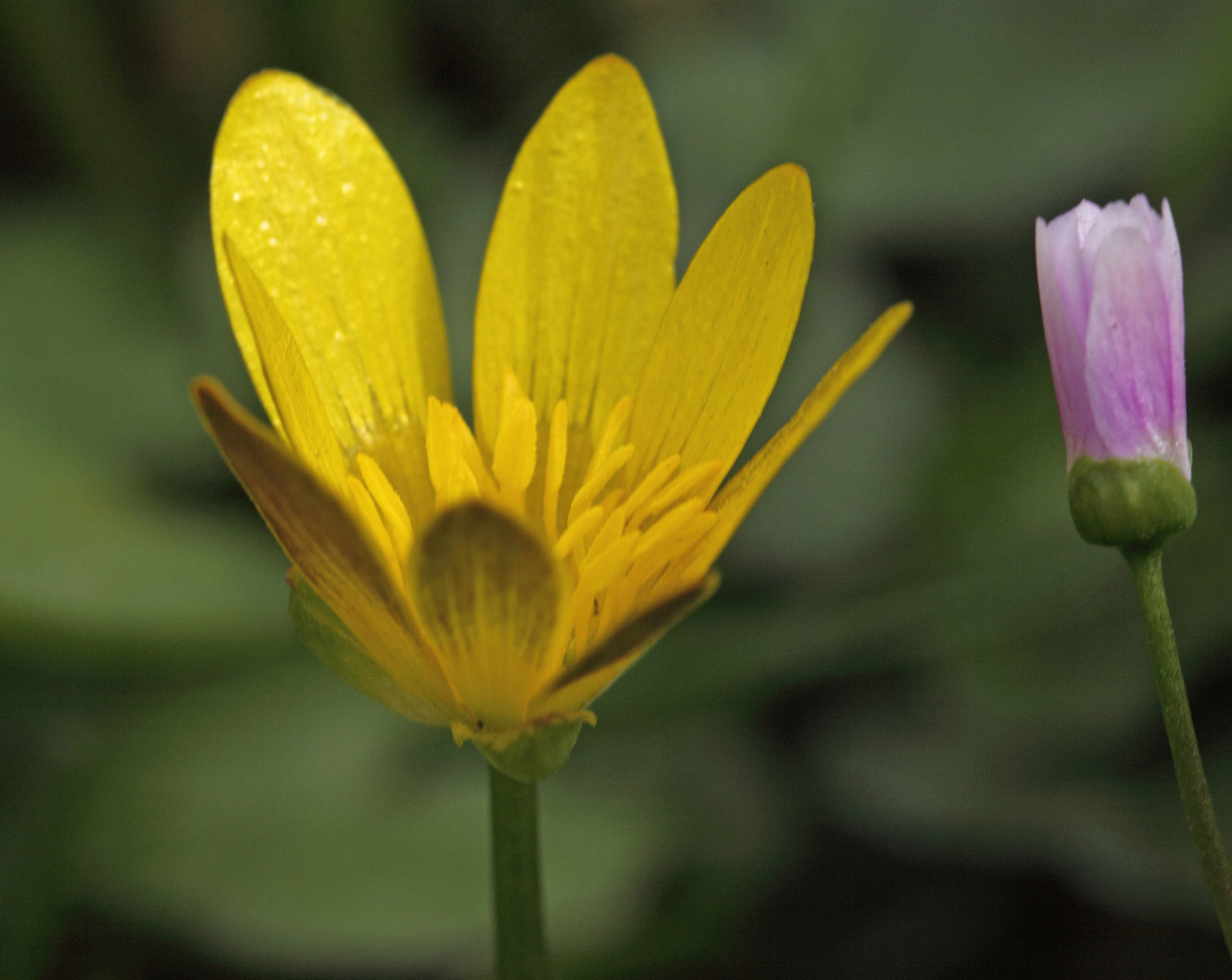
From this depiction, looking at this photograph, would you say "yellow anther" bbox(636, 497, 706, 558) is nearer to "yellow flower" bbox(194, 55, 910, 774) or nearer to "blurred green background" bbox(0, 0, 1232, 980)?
"yellow flower" bbox(194, 55, 910, 774)

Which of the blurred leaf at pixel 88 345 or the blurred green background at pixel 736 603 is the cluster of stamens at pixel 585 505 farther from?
the blurred leaf at pixel 88 345

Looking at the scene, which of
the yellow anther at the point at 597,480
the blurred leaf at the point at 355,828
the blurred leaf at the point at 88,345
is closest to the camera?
the yellow anther at the point at 597,480

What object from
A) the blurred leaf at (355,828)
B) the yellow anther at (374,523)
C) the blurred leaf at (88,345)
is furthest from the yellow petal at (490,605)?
the blurred leaf at (88,345)

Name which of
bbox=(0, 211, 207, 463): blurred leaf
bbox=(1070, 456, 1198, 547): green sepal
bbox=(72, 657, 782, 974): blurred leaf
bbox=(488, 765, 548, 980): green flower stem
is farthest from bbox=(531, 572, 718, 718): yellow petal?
bbox=(0, 211, 207, 463): blurred leaf

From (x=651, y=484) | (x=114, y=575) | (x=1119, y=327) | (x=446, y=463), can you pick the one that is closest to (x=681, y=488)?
(x=651, y=484)

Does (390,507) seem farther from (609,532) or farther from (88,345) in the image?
(88,345)

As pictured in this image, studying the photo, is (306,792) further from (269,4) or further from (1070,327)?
(269,4)
